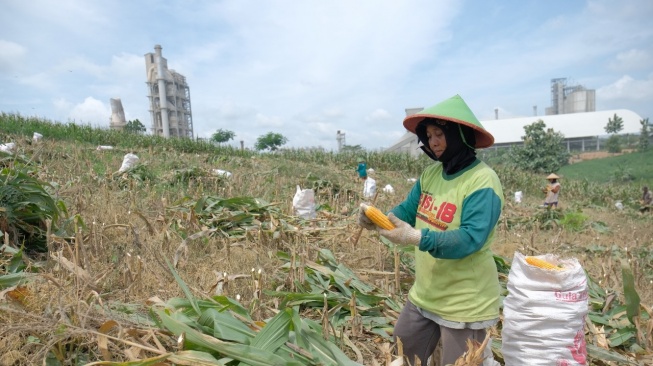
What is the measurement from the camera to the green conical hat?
5.45ft

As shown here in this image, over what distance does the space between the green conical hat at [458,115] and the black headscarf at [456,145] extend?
40 millimetres

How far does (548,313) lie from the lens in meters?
1.53

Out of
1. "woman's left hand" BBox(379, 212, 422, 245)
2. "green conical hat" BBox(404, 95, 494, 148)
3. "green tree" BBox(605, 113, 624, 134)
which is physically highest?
"green tree" BBox(605, 113, 624, 134)

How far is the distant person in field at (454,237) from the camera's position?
158cm

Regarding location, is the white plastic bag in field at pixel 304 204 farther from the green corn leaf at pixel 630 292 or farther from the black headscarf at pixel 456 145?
the green corn leaf at pixel 630 292

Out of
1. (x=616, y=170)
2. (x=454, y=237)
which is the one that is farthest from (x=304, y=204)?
(x=616, y=170)

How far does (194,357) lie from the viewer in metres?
1.22

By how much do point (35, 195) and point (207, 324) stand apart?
2.34 meters

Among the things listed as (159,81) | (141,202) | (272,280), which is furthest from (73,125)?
(159,81)

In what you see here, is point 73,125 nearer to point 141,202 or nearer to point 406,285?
point 141,202

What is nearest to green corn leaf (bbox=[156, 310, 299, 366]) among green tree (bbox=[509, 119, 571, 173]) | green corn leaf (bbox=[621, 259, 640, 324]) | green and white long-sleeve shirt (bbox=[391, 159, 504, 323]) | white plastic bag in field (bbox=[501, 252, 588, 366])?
green and white long-sleeve shirt (bbox=[391, 159, 504, 323])

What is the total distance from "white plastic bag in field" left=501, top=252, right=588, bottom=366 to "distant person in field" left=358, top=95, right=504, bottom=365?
5.4 inches

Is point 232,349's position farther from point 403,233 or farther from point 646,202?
point 646,202

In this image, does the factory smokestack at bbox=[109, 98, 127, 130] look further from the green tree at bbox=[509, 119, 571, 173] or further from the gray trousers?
the gray trousers
